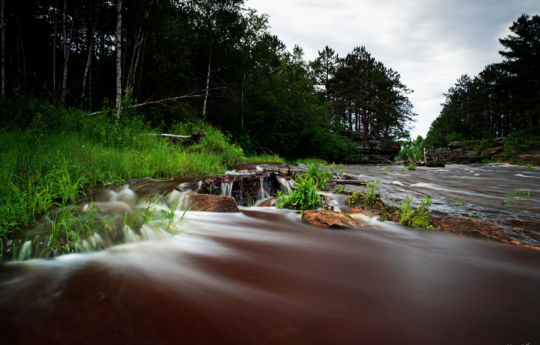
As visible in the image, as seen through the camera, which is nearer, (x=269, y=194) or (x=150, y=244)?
(x=150, y=244)

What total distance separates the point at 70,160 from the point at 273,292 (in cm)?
457

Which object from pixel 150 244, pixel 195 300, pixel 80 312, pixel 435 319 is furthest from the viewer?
pixel 150 244

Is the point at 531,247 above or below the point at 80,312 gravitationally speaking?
below

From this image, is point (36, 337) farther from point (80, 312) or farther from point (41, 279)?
point (41, 279)

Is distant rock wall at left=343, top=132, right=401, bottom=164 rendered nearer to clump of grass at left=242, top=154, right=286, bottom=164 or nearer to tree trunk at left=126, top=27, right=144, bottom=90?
clump of grass at left=242, top=154, right=286, bottom=164

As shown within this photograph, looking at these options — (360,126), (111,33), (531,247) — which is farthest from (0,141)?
(360,126)

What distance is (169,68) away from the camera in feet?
43.8

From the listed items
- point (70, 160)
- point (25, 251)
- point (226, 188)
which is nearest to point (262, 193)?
point (226, 188)

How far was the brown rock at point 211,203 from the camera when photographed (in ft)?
12.6

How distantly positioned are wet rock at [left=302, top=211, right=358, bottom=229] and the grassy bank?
9.68 ft

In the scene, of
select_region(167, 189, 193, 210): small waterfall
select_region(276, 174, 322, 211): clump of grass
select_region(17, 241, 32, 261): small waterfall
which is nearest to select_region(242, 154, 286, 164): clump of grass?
select_region(276, 174, 322, 211): clump of grass

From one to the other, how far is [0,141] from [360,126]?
133ft

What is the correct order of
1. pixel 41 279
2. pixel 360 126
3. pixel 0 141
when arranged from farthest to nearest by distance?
pixel 360 126
pixel 0 141
pixel 41 279

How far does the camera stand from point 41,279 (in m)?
1.60
